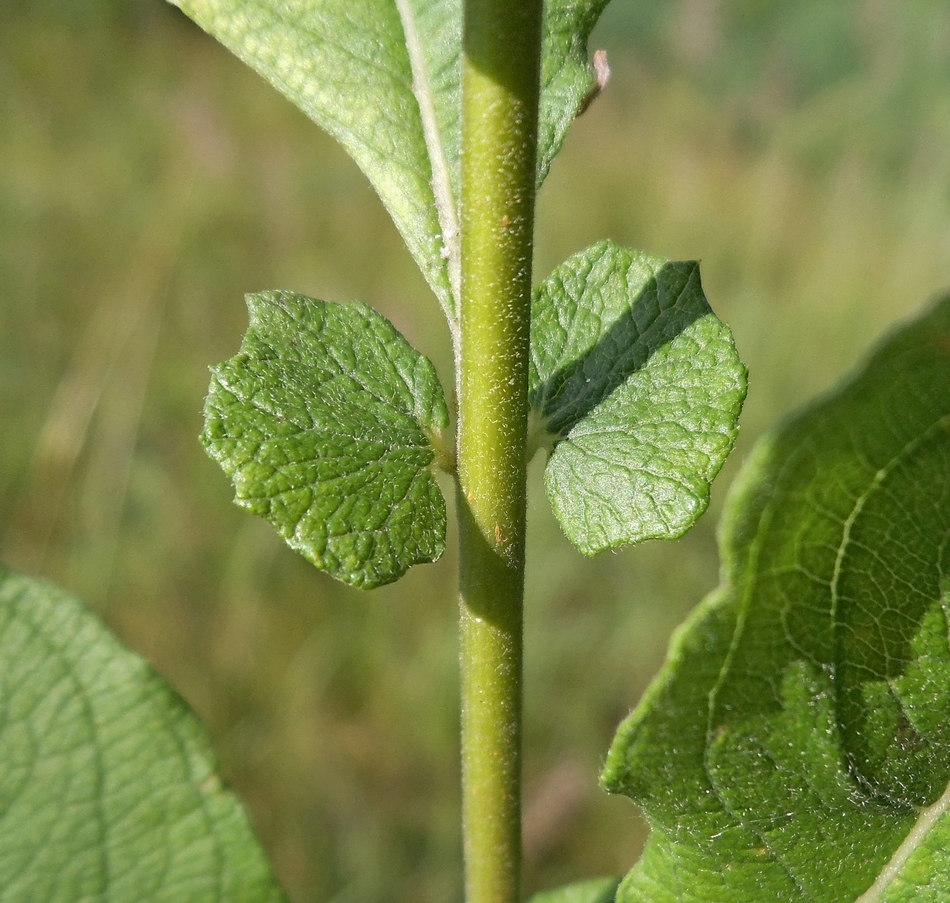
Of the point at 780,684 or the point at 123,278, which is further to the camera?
the point at 123,278

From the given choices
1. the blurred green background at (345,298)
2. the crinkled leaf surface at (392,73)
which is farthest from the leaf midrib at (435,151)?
the blurred green background at (345,298)

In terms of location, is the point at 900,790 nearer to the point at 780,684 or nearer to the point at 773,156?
the point at 780,684

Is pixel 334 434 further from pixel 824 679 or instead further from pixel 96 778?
pixel 96 778

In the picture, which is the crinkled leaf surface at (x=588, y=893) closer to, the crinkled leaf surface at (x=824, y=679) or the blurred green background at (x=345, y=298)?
the crinkled leaf surface at (x=824, y=679)

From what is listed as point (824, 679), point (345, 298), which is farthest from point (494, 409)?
point (345, 298)

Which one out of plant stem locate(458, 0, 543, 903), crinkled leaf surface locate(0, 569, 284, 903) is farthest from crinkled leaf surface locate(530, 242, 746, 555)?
crinkled leaf surface locate(0, 569, 284, 903)

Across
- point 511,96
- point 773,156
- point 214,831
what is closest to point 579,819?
point 214,831
